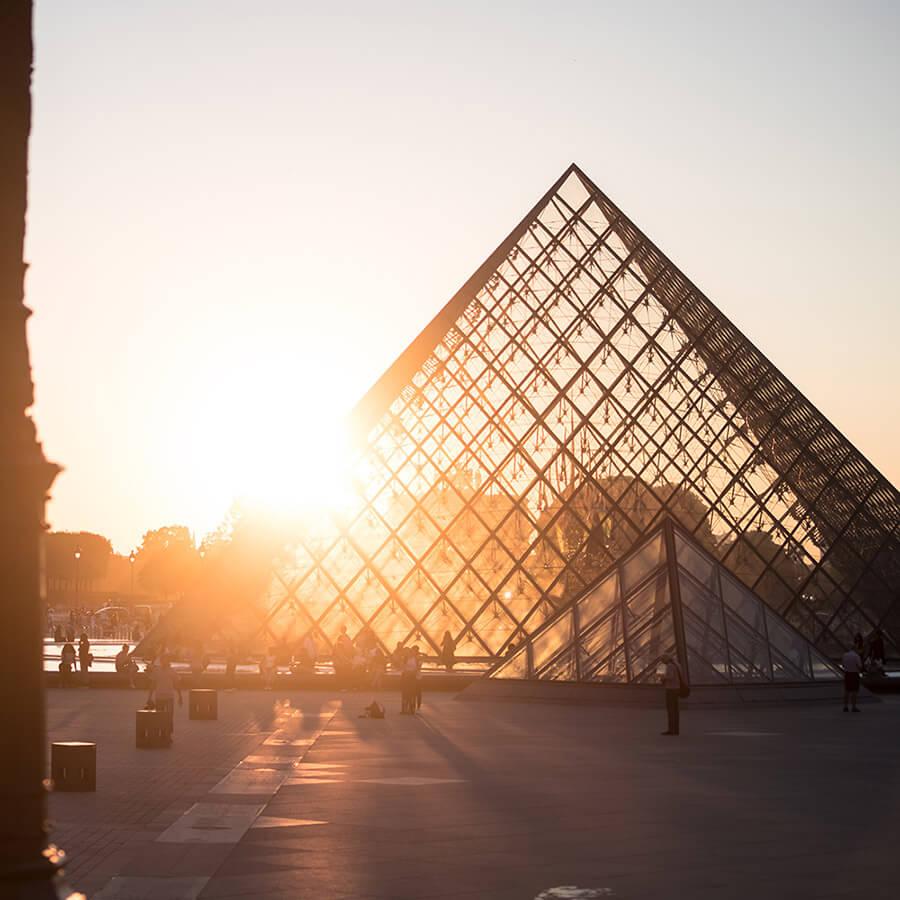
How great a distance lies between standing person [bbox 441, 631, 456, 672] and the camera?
39938mm

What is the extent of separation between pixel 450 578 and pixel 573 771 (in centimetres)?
2591

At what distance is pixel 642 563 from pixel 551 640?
2485mm

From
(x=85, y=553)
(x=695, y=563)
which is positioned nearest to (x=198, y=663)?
(x=695, y=563)

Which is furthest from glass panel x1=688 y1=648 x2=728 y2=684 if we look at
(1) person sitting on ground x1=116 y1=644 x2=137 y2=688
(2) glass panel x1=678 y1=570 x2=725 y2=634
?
(1) person sitting on ground x1=116 y1=644 x2=137 y2=688

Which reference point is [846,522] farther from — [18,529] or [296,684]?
[18,529]

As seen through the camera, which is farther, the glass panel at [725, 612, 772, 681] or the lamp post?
the glass panel at [725, 612, 772, 681]

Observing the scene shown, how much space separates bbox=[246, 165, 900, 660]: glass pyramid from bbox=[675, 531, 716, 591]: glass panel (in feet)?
31.4

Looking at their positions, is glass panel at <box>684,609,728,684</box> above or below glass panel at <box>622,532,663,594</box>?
below

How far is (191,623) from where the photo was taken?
139 ft

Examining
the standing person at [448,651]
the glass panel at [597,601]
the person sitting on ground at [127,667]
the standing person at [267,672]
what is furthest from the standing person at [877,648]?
the person sitting on ground at [127,667]

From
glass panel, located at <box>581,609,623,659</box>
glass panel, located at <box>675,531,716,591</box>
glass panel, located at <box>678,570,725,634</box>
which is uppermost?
glass panel, located at <box>675,531,716,591</box>

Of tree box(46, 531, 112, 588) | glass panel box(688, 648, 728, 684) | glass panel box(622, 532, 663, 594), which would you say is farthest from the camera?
tree box(46, 531, 112, 588)

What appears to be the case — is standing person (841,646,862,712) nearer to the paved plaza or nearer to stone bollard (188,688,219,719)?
the paved plaza

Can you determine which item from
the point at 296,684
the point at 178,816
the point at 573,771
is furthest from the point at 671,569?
the point at 178,816
